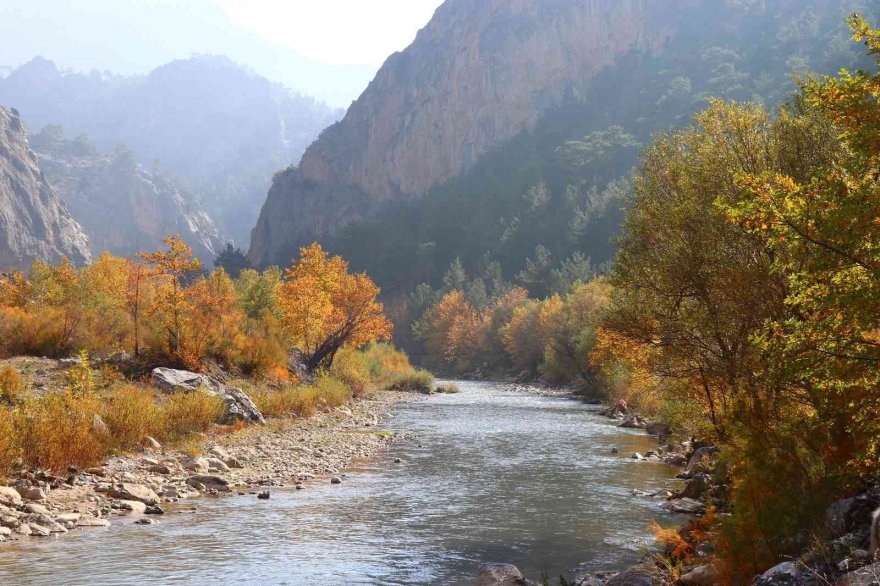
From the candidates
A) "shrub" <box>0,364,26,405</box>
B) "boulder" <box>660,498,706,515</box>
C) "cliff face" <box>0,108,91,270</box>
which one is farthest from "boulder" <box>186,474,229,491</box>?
"cliff face" <box>0,108,91,270</box>

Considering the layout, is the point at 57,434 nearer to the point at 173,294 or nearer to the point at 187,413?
the point at 187,413

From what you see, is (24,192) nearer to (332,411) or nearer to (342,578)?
(332,411)

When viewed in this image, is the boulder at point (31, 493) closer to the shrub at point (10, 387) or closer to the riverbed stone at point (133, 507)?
the riverbed stone at point (133, 507)

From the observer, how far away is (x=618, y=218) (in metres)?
130

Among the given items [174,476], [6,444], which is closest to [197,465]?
[174,476]

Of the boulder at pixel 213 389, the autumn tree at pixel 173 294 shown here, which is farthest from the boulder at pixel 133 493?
the autumn tree at pixel 173 294

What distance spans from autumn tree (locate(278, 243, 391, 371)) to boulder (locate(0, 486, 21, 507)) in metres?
33.0

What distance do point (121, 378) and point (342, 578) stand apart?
70.1 ft

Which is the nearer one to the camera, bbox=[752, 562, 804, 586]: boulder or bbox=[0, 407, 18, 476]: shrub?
bbox=[752, 562, 804, 586]: boulder

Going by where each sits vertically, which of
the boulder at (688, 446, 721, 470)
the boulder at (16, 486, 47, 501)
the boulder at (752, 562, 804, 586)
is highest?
the boulder at (752, 562, 804, 586)

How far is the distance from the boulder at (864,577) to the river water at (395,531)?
6.53 m

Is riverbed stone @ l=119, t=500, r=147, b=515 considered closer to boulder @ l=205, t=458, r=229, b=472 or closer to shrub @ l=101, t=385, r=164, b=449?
boulder @ l=205, t=458, r=229, b=472

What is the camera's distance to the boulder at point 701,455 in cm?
2149

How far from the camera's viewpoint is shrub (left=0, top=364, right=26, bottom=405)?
22500 mm
